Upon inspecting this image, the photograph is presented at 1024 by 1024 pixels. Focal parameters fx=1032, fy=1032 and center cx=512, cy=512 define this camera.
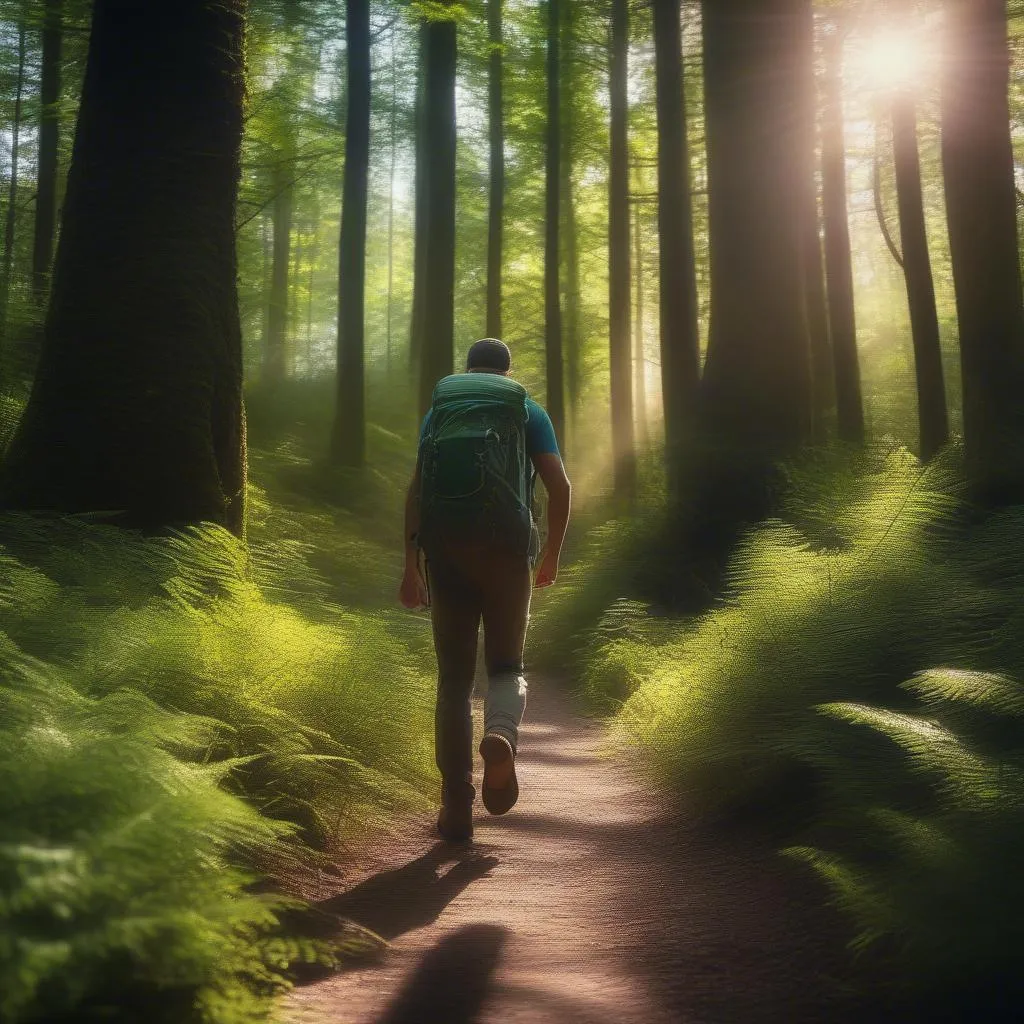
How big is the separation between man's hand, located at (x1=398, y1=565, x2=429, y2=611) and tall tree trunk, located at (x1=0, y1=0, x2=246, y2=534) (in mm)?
1799

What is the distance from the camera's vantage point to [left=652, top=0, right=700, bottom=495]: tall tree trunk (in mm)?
14773

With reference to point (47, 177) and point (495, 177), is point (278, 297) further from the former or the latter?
point (47, 177)

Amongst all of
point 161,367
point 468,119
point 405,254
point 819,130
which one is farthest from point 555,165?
point 405,254

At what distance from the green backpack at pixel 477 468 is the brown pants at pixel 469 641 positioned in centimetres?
9

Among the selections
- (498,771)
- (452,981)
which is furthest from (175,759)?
(498,771)

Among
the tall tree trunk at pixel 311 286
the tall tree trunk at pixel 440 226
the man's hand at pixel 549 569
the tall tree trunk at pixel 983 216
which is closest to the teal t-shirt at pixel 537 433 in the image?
the man's hand at pixel 549 569

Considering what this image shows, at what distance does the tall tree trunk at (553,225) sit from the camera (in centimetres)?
1975

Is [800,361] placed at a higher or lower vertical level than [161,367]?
higher

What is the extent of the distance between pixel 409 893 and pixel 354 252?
17.4m

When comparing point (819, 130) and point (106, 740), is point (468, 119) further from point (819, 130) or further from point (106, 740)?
point (106, 740)

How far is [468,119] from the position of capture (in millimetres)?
26516

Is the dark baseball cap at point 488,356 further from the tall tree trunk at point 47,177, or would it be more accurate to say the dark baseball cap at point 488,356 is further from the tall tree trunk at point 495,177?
the tall tree trunk at point 495,177

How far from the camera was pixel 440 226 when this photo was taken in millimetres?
18922

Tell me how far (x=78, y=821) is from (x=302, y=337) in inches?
1837
